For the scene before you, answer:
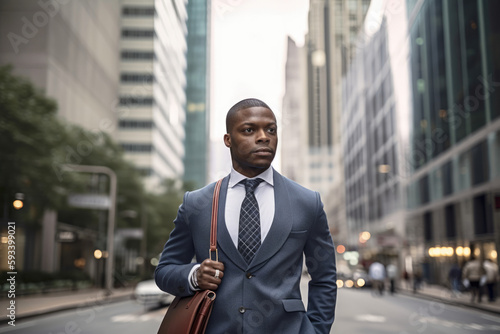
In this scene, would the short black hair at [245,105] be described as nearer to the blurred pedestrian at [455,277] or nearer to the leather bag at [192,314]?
the leather bag at [192,314]

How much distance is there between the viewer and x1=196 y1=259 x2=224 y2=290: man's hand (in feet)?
7.93

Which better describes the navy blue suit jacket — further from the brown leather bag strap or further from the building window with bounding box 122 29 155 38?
the building window with bounding box 122 29 155 38

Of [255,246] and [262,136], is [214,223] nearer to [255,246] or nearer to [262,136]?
[255,246]

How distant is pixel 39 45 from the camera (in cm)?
3819

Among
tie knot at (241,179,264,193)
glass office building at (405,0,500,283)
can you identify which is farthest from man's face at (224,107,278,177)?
glass office building at (405,0,500,283)

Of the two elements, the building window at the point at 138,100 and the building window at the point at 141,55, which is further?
the building window at the point at 141,55

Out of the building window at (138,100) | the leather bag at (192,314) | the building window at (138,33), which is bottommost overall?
the leather bag at (192,314)

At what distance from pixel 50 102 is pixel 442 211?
24786 mm

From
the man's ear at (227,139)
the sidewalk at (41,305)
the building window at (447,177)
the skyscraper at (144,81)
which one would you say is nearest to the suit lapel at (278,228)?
the man's ear at (227,139)

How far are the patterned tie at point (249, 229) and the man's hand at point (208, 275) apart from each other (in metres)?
0.16

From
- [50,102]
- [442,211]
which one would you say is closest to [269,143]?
[50,102]

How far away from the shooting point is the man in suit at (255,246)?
2.48m

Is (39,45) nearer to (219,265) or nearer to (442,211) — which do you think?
(442,211)

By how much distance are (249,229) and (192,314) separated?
1.46 feet
